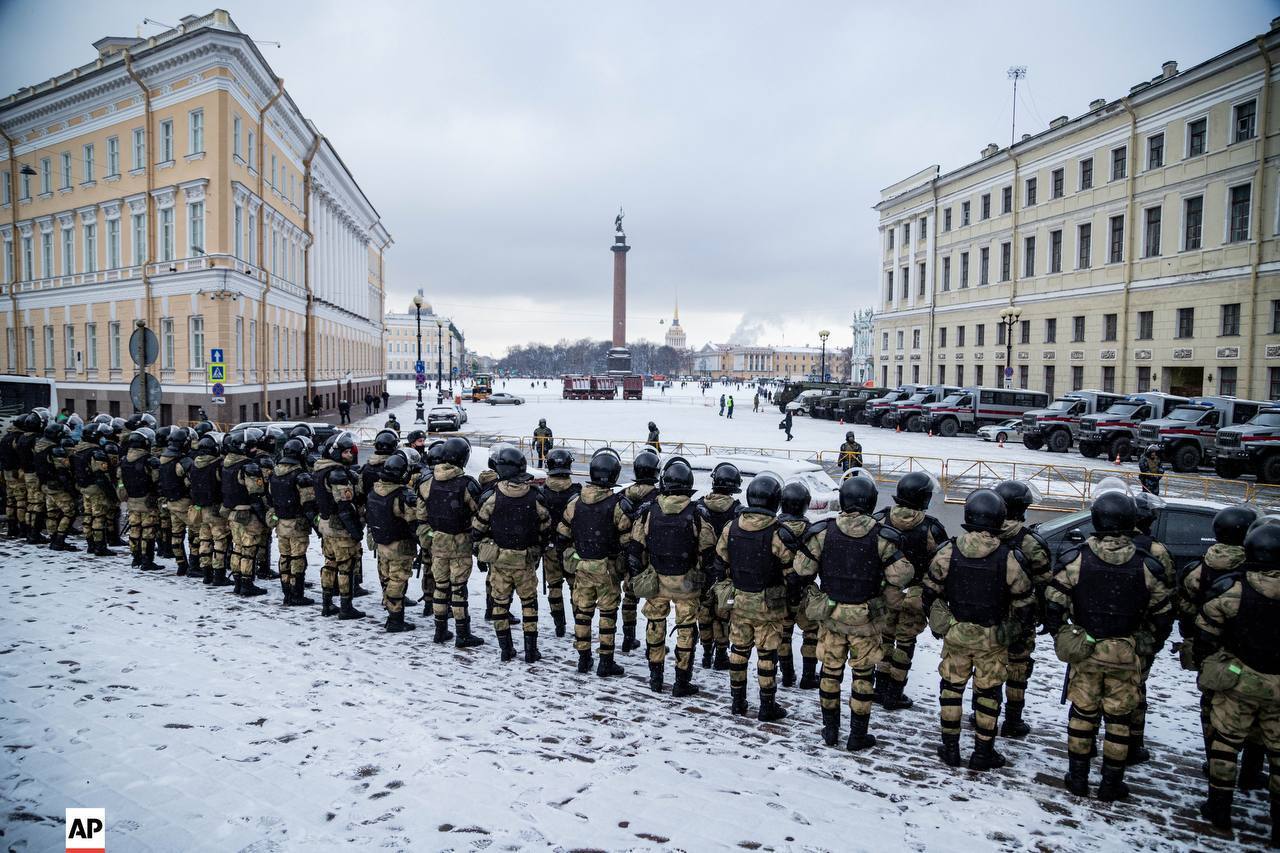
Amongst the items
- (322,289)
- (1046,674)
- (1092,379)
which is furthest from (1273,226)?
(322,289)

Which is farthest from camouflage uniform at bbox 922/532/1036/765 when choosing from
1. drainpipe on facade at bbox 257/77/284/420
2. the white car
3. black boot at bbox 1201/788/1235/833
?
drainpipe on facade at bbox 257/77/284/420

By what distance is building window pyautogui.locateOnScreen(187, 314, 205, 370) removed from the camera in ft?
91.2

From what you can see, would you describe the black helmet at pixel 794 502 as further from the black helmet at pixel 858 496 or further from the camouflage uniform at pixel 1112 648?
the camouflage uniform at pixel 1112 648

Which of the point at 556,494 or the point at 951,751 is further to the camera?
the point at 556,494

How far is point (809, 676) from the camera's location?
646 cm

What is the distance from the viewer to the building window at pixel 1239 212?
27.9 m

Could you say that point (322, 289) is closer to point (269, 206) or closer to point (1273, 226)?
point (269, 206)

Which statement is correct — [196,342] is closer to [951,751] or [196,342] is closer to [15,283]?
[15,283]

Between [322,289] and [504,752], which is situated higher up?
[322,289]

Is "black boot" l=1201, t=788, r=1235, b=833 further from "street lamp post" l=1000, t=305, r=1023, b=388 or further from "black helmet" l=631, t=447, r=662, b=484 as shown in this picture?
"street lamp post" l=1000, t=305, r=1023, b=388

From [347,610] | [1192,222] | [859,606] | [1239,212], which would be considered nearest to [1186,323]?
[1192,222]

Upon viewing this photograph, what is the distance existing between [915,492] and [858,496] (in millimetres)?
556

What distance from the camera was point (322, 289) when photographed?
41312 millimetres

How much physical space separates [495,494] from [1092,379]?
35.7 meters
